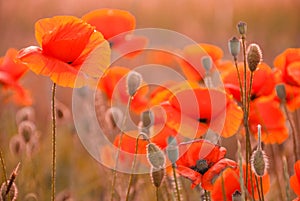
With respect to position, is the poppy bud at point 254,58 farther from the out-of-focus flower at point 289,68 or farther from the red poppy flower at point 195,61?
the red poppy flower at point 195,61

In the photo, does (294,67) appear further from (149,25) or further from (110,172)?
(149,25)

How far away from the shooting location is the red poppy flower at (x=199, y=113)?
57.4 inches

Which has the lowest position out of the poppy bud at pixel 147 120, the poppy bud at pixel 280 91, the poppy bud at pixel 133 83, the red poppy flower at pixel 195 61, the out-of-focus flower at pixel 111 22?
the poppy bud at pixel 147 120

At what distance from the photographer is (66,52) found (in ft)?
4.29

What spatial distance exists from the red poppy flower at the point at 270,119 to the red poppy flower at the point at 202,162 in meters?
0.49

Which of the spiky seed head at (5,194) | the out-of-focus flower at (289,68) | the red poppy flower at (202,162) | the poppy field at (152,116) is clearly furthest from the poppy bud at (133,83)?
the out-of-focus flower at (289,68)

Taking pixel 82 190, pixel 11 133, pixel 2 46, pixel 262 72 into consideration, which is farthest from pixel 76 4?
pixel 262 72

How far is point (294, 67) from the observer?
1650mm

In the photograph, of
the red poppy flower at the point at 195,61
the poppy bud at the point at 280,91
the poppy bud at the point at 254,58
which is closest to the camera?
the poppy bud at the point at 254,58

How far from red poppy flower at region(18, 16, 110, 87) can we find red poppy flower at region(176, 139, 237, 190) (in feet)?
0.72

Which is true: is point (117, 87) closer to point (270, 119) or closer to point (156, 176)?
point (270, 119)

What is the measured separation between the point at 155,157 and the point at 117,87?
65 centimetres

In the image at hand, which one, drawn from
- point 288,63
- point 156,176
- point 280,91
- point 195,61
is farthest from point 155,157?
point 195,61

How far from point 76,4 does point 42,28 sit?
12.7 ft
